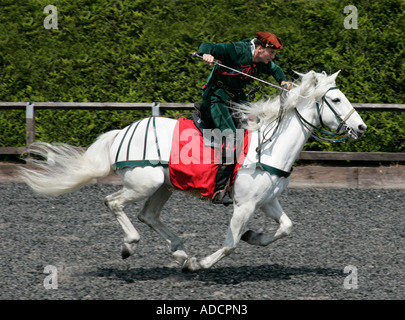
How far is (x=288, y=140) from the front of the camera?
5.57 m

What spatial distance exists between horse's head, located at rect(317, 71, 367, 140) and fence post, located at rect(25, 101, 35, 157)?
5.40 meters

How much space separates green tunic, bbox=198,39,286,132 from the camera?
18.5 feet

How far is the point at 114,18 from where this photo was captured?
1021 cm

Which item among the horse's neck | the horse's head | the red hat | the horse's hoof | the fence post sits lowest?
the horse's hoof

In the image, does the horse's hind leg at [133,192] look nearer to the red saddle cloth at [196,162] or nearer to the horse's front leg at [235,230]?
the red saddle cloth at [196,162]

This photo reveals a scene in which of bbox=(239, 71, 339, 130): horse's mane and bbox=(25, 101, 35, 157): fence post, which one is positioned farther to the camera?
bbox=(25, 101, 35, 157): fence post

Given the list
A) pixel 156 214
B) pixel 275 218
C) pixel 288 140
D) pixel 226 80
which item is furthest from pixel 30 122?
pixel 288 140

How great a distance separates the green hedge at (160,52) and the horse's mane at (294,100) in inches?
170

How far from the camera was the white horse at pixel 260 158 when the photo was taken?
5480 millimetres

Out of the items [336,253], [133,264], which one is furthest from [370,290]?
[133,264]

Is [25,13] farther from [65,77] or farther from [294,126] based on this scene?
[294,126]

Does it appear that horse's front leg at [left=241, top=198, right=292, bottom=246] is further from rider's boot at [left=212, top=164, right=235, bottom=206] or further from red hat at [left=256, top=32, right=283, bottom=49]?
red hat at [left=256, top=32, right=283, bottom=49]

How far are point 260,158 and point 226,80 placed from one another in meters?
0.77

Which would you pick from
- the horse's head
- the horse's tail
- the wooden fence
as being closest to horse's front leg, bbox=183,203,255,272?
the horse's head
